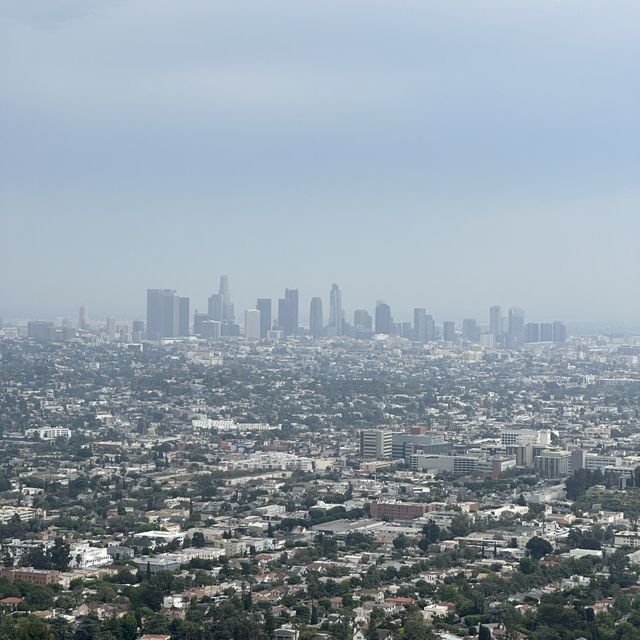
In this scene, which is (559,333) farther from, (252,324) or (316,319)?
(252,324)

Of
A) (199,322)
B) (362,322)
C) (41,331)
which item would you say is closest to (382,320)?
(362,322)

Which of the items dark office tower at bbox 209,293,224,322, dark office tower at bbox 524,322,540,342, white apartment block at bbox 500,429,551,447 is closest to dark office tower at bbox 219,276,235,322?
dark office tower at bbox 209,293,224,322

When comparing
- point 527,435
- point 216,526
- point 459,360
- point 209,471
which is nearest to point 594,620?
point 216,526

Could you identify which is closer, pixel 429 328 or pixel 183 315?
pixel 183 315

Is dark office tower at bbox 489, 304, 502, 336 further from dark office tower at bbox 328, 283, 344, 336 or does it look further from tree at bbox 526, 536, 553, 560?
tree at bbox 526, 536, 553, 560

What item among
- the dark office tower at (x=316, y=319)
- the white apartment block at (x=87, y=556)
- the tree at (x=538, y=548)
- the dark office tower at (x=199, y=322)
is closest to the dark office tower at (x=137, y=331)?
the dark office tower at (x=199, y=322)

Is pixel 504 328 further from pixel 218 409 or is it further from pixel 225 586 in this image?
pixel 225 586

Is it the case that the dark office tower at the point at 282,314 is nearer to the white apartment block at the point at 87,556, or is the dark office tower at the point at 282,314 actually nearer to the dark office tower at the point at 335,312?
the dark office tower at the point at 335,312
